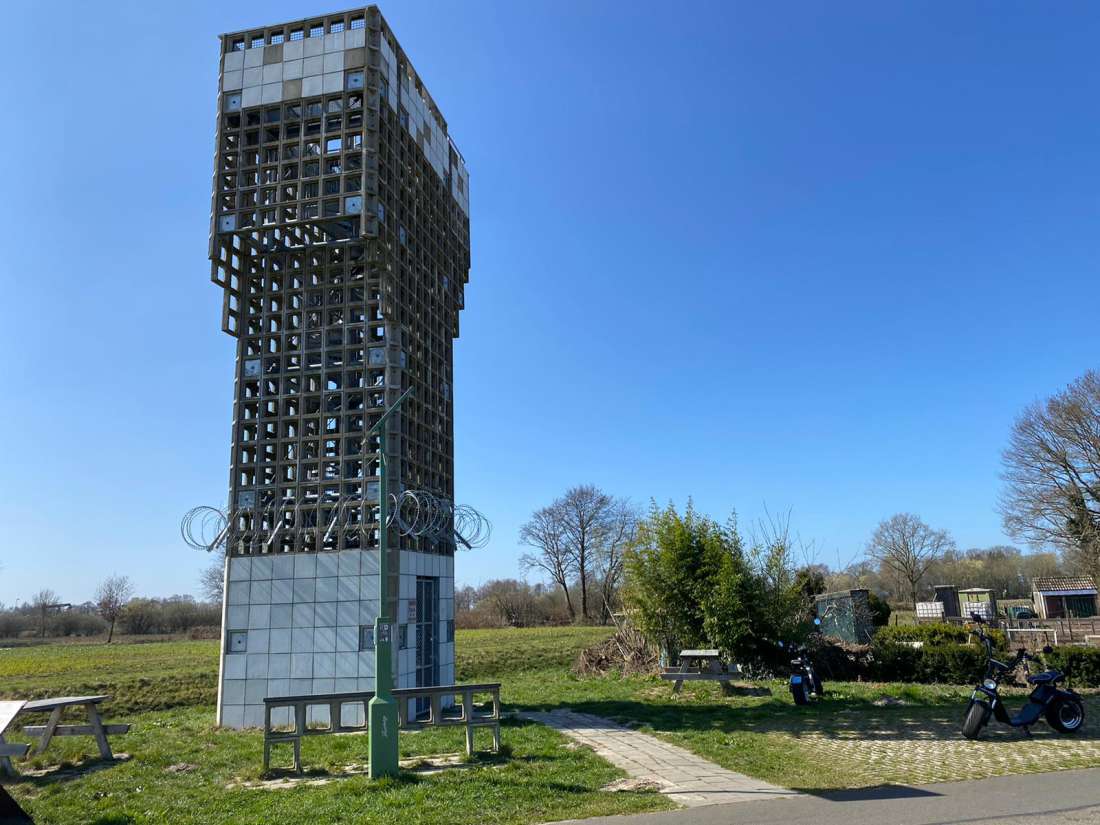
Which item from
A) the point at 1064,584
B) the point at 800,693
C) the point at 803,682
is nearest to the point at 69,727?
the point at 800,693

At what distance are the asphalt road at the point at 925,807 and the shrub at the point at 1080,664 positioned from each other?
1089cm

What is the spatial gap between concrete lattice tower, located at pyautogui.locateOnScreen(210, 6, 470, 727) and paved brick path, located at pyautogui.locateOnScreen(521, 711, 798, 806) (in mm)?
4680

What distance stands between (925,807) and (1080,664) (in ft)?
43.7

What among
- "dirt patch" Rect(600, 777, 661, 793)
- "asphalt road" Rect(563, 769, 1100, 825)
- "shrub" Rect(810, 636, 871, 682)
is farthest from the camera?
"shrub" Rect(810, 636, 871, 682)

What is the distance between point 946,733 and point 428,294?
14018 mm

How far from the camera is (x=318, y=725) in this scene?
13.9 m

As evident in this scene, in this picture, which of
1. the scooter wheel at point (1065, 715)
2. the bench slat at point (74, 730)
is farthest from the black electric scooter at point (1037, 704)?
the bench slat at point (74, 730)

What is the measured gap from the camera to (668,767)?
920 cm

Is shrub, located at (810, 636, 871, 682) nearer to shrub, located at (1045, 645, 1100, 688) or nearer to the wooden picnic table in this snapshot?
shrub, located at (1045, 645, 1100, 688)

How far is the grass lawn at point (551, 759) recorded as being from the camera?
7488 mm

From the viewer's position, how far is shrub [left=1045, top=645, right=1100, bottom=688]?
16859 millimetres

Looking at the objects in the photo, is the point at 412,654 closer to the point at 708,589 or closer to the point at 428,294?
the point at 708,589

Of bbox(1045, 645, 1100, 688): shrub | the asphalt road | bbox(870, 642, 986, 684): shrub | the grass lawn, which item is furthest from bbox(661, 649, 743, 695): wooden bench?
bbox(1045, 645, 1100, 688): shrub

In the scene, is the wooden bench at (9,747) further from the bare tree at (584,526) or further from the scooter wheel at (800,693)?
the bare tree at (584,526)
